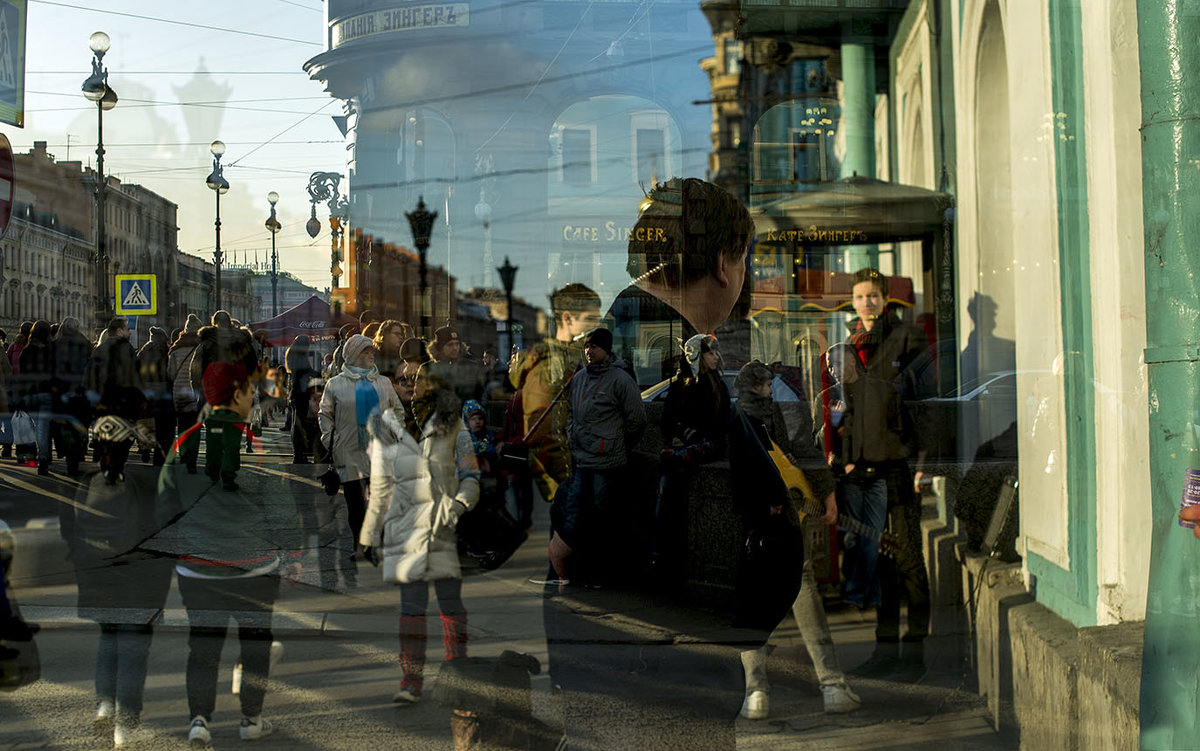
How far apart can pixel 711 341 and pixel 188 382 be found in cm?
122

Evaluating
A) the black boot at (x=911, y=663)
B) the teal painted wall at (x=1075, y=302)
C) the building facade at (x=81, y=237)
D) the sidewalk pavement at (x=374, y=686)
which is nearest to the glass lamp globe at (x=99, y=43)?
the building facade at (x=81, y=237)

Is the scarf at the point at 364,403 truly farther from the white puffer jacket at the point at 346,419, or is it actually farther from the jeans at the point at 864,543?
the jeans at the point at 864,543

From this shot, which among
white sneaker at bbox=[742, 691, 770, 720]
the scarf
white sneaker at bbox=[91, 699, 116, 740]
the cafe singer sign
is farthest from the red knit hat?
white sneaker at bbox=[742, 691, 770, 720]

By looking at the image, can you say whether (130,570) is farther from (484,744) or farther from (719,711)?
(719,711)

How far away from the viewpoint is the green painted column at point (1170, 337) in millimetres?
2207

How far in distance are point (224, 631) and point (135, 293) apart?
1.37 meters

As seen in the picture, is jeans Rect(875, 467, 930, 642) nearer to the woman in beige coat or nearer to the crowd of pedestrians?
the crowd of pedestrians

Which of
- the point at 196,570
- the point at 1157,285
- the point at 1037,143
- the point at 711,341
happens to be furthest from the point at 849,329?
the point at 196,570

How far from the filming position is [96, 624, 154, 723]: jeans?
3.49 meters

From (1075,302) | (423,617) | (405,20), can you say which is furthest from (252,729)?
(1075,302)

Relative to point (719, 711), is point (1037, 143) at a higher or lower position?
higher

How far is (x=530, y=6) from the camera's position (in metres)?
2.41

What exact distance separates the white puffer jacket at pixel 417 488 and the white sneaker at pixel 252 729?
85 cm

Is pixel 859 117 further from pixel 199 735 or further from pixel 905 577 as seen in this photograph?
pixel 199 735
